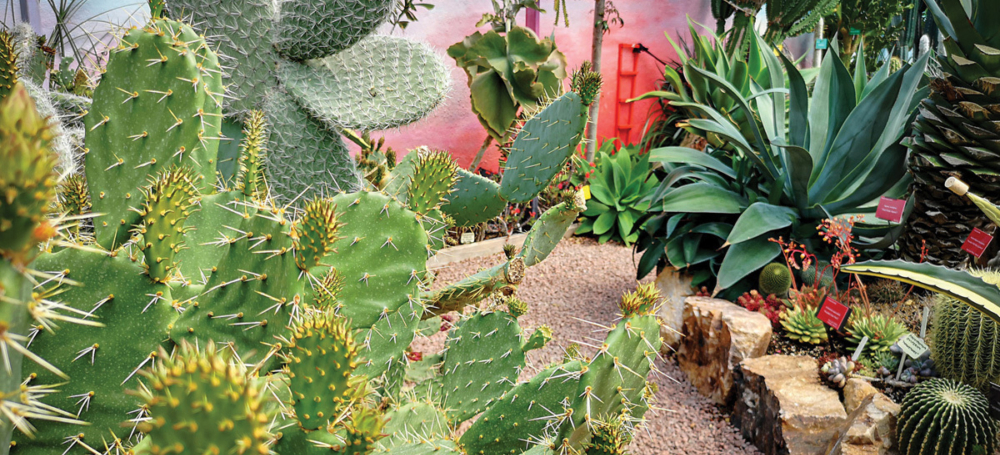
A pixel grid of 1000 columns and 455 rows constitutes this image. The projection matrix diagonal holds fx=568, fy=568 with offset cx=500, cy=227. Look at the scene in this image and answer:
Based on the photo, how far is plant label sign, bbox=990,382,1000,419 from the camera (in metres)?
1.55

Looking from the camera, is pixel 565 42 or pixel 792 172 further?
→ pixel 565 42

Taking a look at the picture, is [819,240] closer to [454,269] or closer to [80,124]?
[454,269]

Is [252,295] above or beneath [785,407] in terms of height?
above

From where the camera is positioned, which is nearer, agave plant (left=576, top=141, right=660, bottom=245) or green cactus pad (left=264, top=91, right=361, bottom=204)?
green cactus pad (left=264, top=91, right=361, bottom=204)

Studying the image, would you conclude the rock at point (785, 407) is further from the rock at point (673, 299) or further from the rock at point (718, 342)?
the rock at point (673, 299)

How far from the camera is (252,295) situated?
0.60 m

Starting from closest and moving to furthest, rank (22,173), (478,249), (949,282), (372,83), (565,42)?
1. (22,173)
2. (372,83)
3. (949,282)
4. (478,249)
5. (565,42)

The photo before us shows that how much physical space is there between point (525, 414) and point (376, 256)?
0.37m

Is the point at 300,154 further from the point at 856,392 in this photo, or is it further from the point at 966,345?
the point at 966,345

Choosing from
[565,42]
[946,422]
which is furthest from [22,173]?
[565,42]

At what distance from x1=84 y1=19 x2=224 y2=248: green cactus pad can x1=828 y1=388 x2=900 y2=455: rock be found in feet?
6.11

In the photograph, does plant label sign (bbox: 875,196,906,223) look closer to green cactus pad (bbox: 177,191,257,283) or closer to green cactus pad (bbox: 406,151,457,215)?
green cactus pad (bbox: 406,151,457,215)

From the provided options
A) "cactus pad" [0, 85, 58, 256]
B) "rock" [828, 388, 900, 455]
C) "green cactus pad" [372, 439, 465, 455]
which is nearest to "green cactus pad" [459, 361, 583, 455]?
"green cactus pad" [372, 439, 465, 455]

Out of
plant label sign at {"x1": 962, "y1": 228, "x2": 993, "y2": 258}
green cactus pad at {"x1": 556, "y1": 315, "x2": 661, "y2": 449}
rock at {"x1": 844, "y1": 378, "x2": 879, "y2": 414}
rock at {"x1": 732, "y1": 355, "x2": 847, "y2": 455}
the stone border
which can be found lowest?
the stone border
